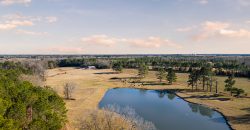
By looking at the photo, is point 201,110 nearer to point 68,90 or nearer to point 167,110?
point 167,110

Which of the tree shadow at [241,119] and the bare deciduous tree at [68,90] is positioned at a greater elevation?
the bare deciduous tree at [68,90]

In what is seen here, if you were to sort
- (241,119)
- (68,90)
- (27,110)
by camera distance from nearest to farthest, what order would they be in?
1. (27,110)
2. (241,119)
3. (68,90)

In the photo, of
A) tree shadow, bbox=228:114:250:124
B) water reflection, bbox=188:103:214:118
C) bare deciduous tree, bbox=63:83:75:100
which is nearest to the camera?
tree shadow, bbox=228:114:250:124

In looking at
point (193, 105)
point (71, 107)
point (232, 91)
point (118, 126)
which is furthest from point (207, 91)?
point (118, 126)

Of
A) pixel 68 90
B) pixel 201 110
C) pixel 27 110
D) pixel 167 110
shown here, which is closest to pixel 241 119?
pixel 201 110

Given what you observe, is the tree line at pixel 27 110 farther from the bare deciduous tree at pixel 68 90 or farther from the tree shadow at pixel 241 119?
the bare deciduous tree at pixel 68 90

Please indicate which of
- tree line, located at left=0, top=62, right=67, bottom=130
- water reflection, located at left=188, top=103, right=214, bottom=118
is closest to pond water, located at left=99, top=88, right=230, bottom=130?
water reflection, located at left=188, top=103, right=214, bottom=118

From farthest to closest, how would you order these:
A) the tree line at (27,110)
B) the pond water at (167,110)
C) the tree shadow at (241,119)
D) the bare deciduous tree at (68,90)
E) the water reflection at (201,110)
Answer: the bare deciduous tree at (68,90) → the water reflection at (201,110) → the pond water at (167,110) → the tree shadow at (241,119) → the tree line at (27,110)

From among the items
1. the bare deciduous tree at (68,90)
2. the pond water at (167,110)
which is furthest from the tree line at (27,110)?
the bare deciduous tree at (68,90)

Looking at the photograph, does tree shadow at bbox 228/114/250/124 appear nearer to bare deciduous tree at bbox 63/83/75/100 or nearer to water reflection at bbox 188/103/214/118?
water reflection at bbox 188/103/214/118
